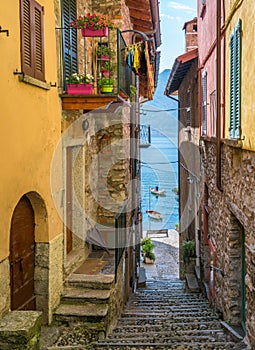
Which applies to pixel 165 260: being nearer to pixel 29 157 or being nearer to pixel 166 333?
pixel 166 333

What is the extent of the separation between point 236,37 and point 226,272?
3.94 m

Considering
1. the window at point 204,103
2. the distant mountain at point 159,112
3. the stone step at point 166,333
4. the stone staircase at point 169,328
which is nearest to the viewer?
the stone staircase at point 169,328

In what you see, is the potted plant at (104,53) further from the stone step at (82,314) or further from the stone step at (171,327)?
the stone step at (171,327)

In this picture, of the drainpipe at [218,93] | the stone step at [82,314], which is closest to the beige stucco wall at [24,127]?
the stone step at [82,314]

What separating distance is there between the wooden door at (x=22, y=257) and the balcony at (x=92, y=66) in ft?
6.78

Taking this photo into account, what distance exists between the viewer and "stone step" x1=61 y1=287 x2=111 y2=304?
7.64 meters

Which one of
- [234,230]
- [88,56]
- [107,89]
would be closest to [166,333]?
[234,230]

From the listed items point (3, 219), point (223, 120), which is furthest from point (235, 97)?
point (3, 219)

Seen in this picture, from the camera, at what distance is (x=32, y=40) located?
6398mm

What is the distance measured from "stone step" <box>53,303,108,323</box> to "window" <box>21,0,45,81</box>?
3711mm

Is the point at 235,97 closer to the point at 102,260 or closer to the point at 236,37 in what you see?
the point at 236,37

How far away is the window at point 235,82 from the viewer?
6600mm

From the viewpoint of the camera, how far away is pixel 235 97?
693cm

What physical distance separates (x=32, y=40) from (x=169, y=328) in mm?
5183
